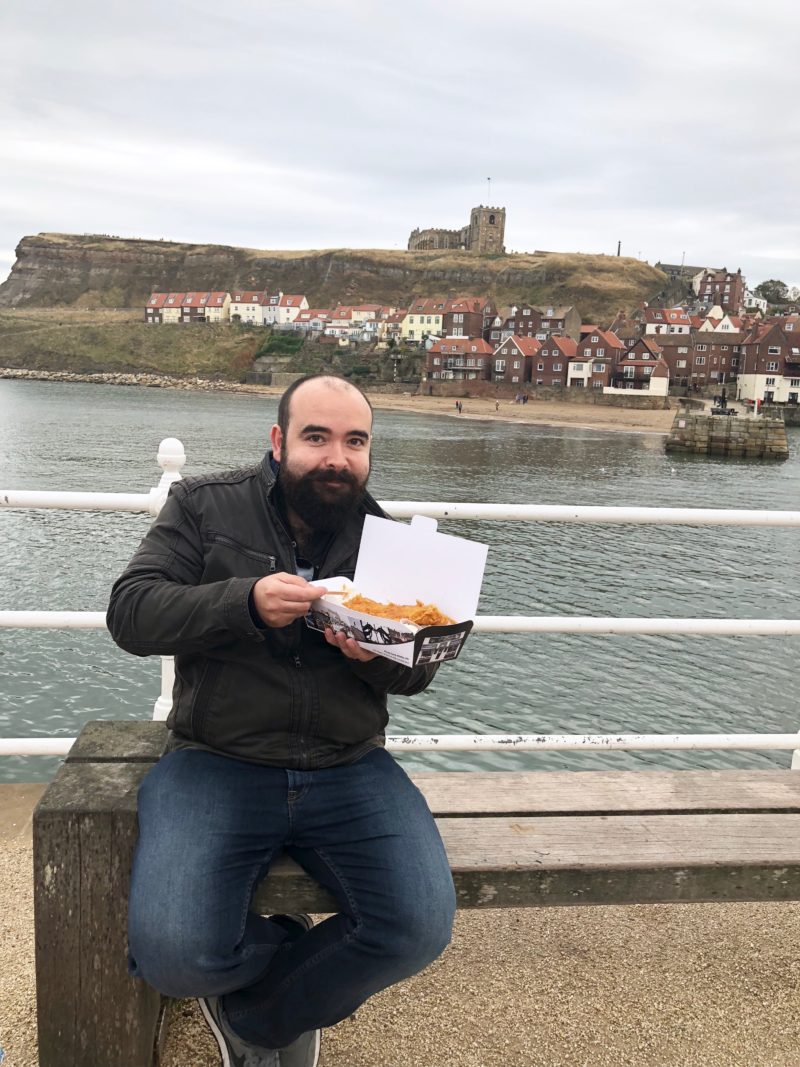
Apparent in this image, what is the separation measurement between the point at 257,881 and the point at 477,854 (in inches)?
22.2

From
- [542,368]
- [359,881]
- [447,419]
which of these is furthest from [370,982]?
[542,368]

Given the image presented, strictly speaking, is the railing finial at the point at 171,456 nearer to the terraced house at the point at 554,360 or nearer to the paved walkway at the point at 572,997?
the paved walkway at the point at 572,997

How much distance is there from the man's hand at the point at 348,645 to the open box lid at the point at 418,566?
0.19 meters

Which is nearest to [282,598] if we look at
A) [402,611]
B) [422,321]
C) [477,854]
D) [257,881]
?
[402,611]

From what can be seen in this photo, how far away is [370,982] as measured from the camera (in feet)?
6.54

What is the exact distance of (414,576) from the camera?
7.33 ft

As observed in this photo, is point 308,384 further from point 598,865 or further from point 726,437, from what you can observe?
point 726,437

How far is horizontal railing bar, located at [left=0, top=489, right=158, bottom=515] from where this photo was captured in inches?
122

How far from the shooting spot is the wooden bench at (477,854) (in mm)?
1975

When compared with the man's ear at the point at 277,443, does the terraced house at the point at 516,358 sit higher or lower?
higher

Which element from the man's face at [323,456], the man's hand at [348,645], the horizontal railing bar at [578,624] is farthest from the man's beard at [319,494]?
the horizontal railing bar at [578,624]

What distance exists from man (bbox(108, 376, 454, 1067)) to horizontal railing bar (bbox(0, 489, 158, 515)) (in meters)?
0.93

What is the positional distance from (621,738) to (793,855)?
1094 millimetres

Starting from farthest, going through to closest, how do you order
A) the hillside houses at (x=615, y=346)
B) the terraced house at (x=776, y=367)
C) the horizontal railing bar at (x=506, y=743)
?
the hillside houses at (x=615, y=346), the terraced house at (x=776, y=367), the horizontal railing bar at (x=506, y=743)
